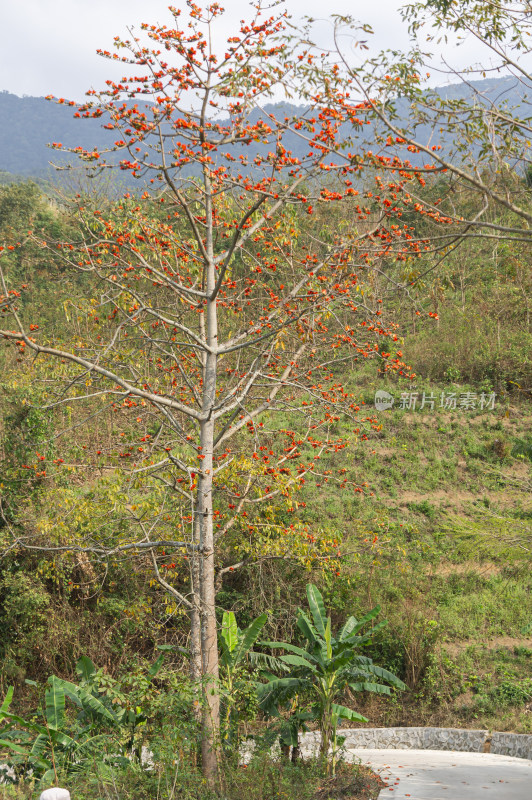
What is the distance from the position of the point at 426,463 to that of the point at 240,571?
16.9 feet

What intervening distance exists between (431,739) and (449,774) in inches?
72.0

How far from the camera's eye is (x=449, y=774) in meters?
6.69

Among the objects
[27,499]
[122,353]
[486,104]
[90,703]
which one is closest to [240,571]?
[27,499]

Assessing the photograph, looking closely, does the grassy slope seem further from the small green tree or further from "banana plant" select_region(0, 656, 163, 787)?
"banana plant" select_region(0, 656, 163, 787)

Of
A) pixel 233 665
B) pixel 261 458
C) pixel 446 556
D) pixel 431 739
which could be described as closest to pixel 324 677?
pixel 233 665

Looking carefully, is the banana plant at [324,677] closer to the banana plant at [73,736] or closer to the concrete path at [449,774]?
the concrete path at [449,774]

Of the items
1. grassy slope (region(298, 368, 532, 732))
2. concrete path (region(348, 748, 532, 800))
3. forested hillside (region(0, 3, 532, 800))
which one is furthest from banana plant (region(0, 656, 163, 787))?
grassy slope (region(298, 368, 532, 732))

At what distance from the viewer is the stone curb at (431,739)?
26.3ft

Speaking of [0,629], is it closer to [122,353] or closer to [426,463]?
[122,353]

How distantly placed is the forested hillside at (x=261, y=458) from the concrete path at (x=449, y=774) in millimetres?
584

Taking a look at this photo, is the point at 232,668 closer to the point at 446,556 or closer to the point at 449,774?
the point at 449,774

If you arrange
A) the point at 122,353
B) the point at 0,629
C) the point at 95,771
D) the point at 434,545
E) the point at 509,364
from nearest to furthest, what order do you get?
the point at 95,771
the point at 122,353
the point at 0,629
the point at 434,545
the point at 509,364

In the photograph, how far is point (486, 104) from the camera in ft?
15.7

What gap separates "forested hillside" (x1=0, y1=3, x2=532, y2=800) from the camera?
5.16 metres
